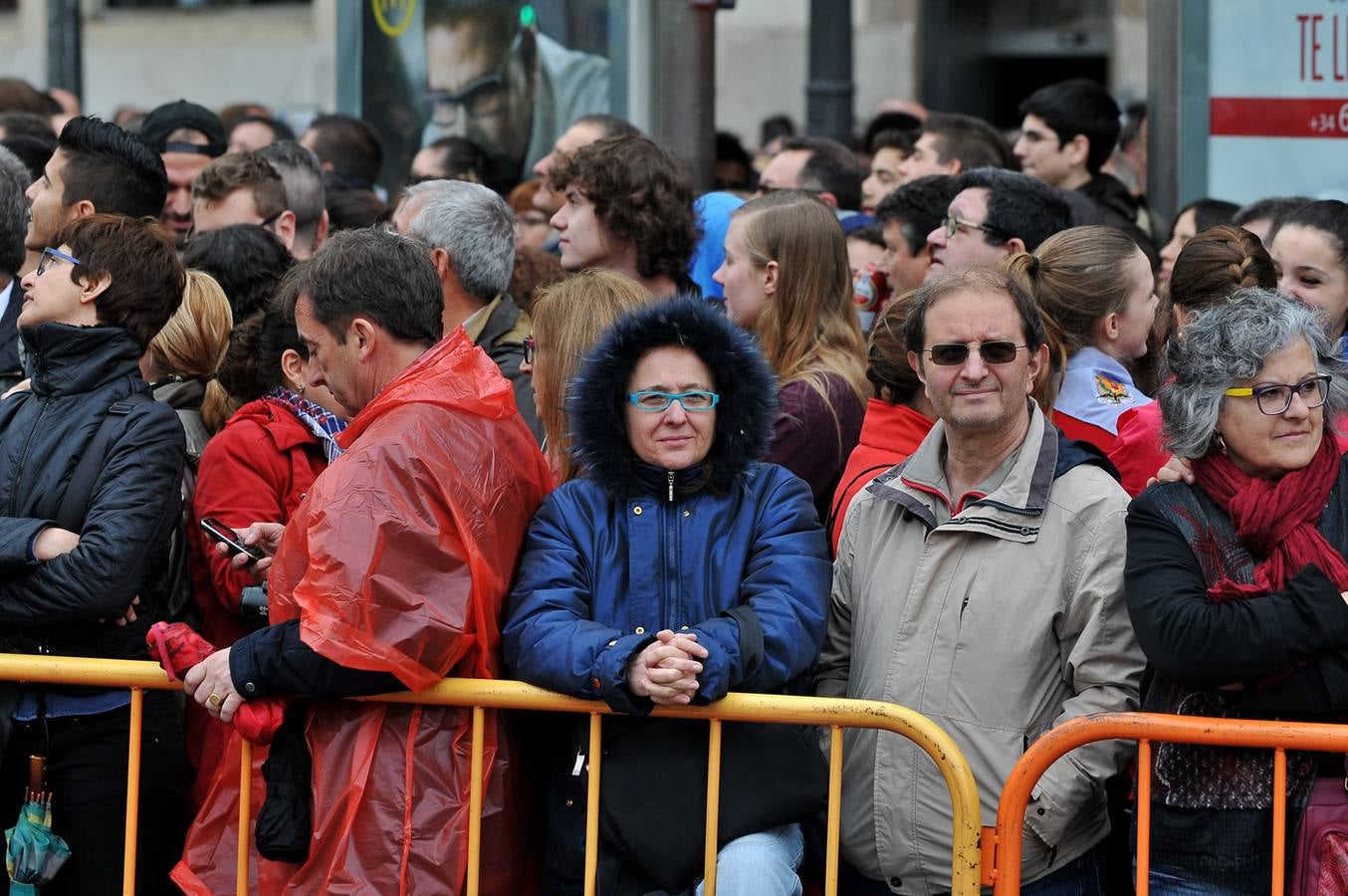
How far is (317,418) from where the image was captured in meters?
4.58

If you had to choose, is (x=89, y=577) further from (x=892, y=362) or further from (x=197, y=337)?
(x=892, y=362)

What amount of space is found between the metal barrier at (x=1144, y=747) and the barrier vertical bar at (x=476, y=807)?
1.04m

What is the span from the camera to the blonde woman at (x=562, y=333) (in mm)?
4293

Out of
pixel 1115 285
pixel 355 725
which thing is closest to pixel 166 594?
pixel 355 725

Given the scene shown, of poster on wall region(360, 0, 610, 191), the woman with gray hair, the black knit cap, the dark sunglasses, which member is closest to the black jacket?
the dark sunglasses

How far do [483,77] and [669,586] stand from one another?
20.7 feet

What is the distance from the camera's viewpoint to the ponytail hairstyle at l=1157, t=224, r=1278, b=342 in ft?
14.3

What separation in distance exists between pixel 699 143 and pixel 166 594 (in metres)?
4.31

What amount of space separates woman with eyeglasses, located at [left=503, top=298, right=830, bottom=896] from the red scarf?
0.83m

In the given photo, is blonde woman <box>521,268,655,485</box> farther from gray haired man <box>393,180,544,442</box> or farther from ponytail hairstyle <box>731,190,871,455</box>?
gray haired man <box>393,180,544,442</box>

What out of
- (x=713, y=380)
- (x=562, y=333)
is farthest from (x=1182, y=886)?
(x=562, y=333)

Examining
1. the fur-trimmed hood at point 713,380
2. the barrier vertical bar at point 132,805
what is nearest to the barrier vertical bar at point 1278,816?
the fur-trimmed hood at point 713,380

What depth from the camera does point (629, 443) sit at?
3818 mm

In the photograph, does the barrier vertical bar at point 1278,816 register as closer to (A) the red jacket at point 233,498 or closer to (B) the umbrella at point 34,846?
(A) the red jacket at point 233,498
